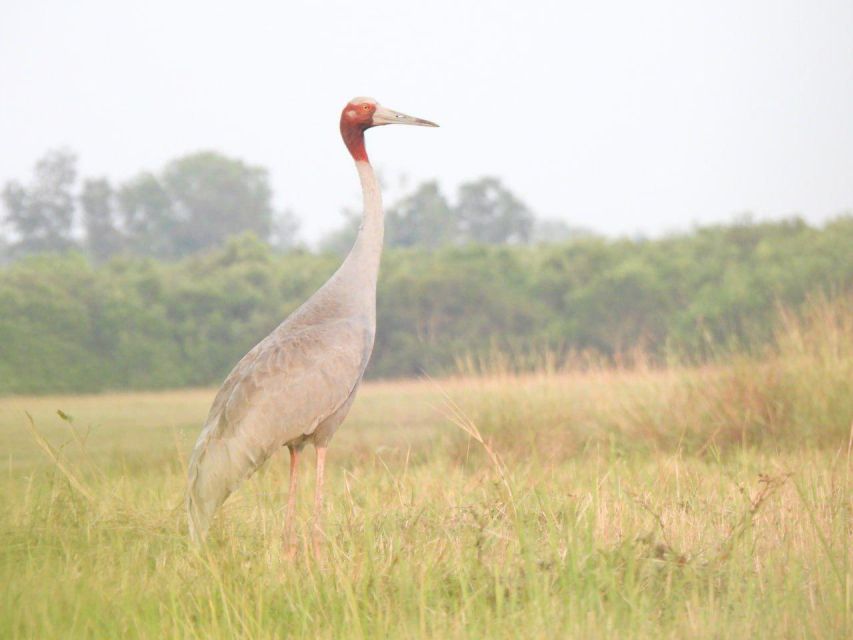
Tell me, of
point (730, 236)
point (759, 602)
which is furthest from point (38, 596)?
point (730, 236)

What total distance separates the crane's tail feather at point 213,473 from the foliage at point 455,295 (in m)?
16.3

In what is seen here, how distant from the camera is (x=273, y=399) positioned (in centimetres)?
504

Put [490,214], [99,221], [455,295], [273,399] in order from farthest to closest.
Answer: [490,214]
[99,221]
[455,295]
[273,399]

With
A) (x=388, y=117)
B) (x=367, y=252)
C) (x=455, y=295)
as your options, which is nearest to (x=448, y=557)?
(x=367, y=252)

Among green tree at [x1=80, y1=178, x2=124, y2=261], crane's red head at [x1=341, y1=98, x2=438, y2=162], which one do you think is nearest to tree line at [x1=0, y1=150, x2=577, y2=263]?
green tree at [x1=80, y1=178, x2=124, y2=261]

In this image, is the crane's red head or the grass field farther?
the crane's red head

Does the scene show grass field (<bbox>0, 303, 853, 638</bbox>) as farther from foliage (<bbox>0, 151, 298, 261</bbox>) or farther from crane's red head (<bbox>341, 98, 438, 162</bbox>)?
foliage (<bbox>0, 151, 298, 261</bbox>)

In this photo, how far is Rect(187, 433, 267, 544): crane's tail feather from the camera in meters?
4.85

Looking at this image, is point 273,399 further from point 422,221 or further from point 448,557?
point 422,221

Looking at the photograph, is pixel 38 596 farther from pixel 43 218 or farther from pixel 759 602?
pixel 43 218

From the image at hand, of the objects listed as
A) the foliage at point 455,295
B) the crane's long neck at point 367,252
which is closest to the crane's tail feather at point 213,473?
the crane's long neck at point 367,252

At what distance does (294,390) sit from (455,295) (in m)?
21.8

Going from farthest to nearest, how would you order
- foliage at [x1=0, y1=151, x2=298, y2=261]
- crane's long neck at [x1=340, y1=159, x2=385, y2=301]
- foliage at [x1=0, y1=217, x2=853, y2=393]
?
foliage at [x1=0, y1=151, x2=298, y2=261]
foliage at [x1=0, y1=217, x2=853, y2=393]
crane's long neck at [x1=340, y1=159, x2=385, y2=301]

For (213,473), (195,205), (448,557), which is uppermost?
(195,205)
